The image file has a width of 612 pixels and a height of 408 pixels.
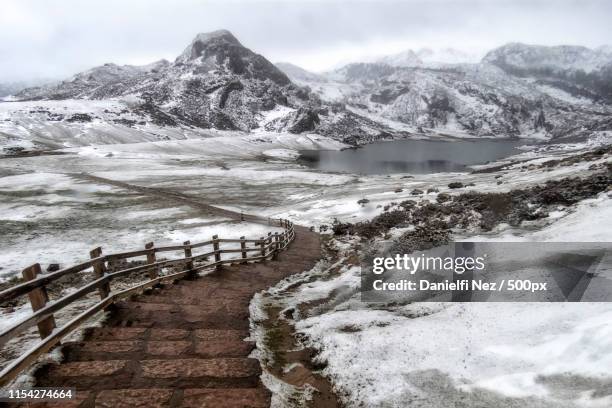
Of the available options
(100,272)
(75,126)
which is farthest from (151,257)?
(75,126)

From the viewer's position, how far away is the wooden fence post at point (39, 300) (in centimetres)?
536

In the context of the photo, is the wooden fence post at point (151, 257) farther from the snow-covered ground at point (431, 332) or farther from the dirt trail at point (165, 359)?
the snow-covered ground at point (431, 332)

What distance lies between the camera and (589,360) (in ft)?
16.6

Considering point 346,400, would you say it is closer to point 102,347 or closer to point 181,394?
point 181,394

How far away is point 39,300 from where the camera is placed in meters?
5.46

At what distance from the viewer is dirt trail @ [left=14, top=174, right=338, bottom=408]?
462 cm

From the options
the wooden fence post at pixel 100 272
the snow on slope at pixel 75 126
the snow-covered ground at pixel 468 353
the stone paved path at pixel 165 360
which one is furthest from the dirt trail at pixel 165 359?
the snow on slope at pixel 75 126

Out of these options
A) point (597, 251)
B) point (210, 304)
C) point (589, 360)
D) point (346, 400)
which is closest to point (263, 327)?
point (210, 304)

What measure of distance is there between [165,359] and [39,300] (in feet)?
6.58

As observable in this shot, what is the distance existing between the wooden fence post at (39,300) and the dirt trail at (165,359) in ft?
1.25

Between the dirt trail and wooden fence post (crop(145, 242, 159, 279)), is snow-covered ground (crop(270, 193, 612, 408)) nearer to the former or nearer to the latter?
the dirt trail

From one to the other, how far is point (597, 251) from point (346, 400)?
7538mm

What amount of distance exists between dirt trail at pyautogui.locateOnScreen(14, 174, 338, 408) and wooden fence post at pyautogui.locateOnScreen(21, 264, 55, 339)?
1.25 feet

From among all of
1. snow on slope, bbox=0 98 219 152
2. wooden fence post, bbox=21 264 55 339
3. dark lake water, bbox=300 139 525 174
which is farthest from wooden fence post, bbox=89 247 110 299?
snow on slope, bbox=0 98 219 152
